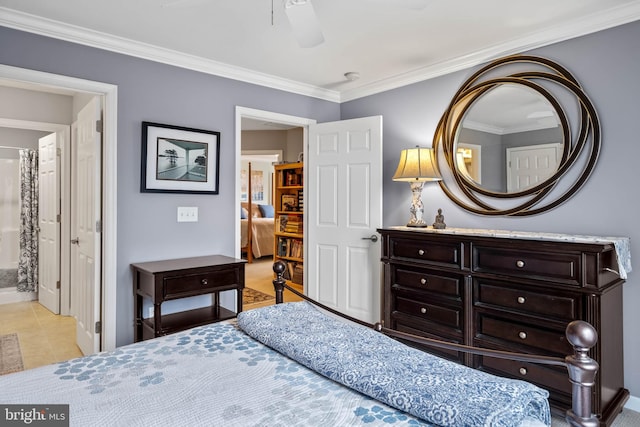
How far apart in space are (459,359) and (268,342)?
5.48ft

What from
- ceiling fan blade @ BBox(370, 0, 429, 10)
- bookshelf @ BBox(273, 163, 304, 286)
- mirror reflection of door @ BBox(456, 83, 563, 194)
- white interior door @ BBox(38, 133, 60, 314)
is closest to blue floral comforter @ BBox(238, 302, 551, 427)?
ceiling fan blade @ BBox(370, 0, 429, 10)

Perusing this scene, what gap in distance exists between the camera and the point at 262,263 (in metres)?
7.91

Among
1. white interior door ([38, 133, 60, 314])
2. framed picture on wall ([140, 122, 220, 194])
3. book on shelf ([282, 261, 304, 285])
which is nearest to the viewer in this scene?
framed picture on wall ([140, 122, 220, 194])

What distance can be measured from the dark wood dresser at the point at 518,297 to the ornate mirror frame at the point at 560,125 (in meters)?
0.41

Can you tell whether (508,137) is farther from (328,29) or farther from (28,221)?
(28,221)

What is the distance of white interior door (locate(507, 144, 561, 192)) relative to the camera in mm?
2684

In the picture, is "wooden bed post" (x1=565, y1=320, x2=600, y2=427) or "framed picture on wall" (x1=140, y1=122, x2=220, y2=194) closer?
"wooden bed post" (x1=565, y1=320, x2=600, y2=427)

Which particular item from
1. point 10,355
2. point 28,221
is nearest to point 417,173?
point 10,355

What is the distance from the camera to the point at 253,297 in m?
5.04

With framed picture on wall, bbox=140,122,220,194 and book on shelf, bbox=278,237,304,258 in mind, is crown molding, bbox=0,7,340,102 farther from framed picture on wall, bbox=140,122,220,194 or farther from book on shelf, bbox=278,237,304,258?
book on shelf, bbox=278,237,304,258

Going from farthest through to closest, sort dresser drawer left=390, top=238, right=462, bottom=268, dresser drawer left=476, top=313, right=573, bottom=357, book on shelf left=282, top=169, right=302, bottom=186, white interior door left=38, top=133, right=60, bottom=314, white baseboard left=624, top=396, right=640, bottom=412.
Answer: book on shelf left=282, top=169, right=302, bottom=186
white interior door left=38, top=133, right=60, bottom=314
dresser drawer left=390, top=238, right=462, bottom=268
white baseboard left=624, top=396, right=640, bottom=412
dresser drawer left=476, top=313, right=573, bottom=357

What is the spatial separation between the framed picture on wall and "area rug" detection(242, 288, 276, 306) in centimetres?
195

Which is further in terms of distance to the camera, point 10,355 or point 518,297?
point 10,355

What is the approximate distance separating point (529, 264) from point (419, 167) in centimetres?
113
